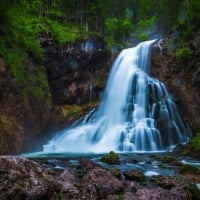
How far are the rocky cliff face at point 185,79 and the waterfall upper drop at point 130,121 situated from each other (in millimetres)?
723

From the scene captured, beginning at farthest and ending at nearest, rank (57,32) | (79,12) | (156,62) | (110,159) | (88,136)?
(79,12)
(156,62)
(57,32)
(88,136)
(110,159)

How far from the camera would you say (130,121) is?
22.2m

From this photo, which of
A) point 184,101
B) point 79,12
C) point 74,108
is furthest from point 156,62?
point 79,12

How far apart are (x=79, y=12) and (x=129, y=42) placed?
896cm

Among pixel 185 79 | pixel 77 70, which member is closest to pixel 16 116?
pixel 77 70

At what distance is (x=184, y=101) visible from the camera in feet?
74.5

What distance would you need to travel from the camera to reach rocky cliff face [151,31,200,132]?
2173 cm

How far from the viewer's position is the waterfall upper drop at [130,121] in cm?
1959

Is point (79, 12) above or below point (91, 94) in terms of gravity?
above

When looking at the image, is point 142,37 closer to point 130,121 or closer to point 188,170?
point 130,121

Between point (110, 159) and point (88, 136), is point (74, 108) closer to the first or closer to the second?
point (88, 136)

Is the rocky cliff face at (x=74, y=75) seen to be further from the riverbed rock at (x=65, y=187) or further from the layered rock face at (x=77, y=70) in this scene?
the riverbed rock at (x=65, y=187)

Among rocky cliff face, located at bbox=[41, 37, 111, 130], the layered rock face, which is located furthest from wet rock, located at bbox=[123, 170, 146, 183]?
the layered rock face

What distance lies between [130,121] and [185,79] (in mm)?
5672
